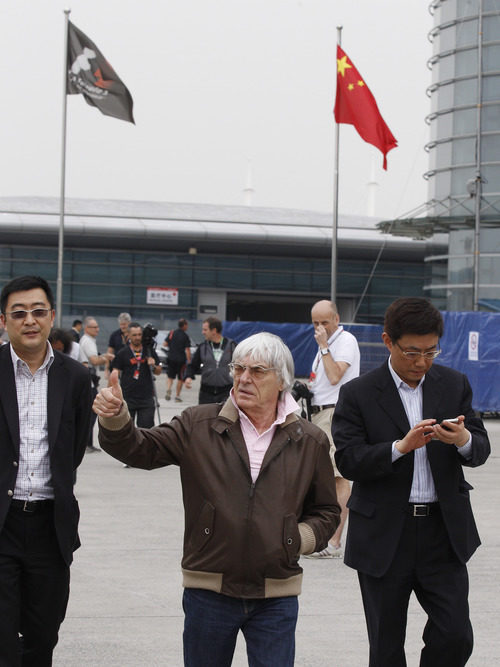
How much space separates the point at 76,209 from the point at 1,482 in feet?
161

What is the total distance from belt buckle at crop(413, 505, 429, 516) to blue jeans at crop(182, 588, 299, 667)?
2.50 ft

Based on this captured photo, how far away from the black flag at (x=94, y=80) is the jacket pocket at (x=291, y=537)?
23.8 metres

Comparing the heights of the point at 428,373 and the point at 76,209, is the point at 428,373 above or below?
below

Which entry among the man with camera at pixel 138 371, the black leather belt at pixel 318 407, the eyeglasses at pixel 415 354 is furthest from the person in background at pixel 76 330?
the eyeglasses at pixel 415 354

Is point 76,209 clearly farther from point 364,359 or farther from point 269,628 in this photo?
point 269,628

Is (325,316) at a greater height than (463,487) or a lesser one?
greater

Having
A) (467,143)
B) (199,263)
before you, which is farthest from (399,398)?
(199,263)

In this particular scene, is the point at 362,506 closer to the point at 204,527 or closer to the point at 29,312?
the point at 204,527

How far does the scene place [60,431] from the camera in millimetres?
4543

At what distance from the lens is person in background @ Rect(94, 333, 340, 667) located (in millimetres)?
3797

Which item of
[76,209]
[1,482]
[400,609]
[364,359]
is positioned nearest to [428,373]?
[400,609]

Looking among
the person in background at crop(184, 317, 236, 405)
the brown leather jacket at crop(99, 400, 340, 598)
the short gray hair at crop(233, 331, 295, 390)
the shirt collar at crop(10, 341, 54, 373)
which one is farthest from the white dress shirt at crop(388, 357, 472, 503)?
the person in background at crop(184, 317, 236, 405)

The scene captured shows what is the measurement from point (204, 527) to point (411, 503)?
3.26ft

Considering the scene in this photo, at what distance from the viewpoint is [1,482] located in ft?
14.4
